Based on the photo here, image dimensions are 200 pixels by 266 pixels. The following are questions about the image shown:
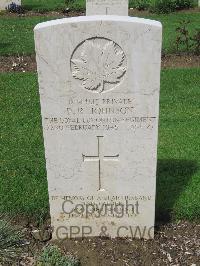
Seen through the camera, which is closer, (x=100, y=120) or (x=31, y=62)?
(x=100, y=120)

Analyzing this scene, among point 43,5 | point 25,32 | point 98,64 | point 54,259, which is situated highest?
point 98,64

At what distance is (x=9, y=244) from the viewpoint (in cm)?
455

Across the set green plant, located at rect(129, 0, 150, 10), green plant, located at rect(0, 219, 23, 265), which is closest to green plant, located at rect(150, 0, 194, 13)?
green plant, located at rect(129, 0, 150, 10)

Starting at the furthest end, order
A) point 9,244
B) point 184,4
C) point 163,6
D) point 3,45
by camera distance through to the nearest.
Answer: point 184,4
point 163,6
point 3,45
point 9,244

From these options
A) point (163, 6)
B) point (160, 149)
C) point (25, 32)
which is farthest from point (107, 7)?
point (163, 6)

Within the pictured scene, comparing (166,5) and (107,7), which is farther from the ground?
(107,7)

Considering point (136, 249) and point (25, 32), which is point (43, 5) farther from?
point (136, 249)

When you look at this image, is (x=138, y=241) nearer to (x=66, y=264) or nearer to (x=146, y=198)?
(x=146, y=198)

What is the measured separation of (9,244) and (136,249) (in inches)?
49.7

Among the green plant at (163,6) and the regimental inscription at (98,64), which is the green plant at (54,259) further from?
the green plant at (163,6)

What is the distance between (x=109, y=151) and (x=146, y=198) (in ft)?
2.09

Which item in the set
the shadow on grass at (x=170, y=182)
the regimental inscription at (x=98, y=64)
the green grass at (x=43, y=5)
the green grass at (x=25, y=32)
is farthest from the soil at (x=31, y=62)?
the regimental inscription at (x=98, y=64)

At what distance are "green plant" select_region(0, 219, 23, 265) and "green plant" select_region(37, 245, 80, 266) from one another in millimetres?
264

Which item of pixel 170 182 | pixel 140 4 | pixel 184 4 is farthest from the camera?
pixel 184 4
